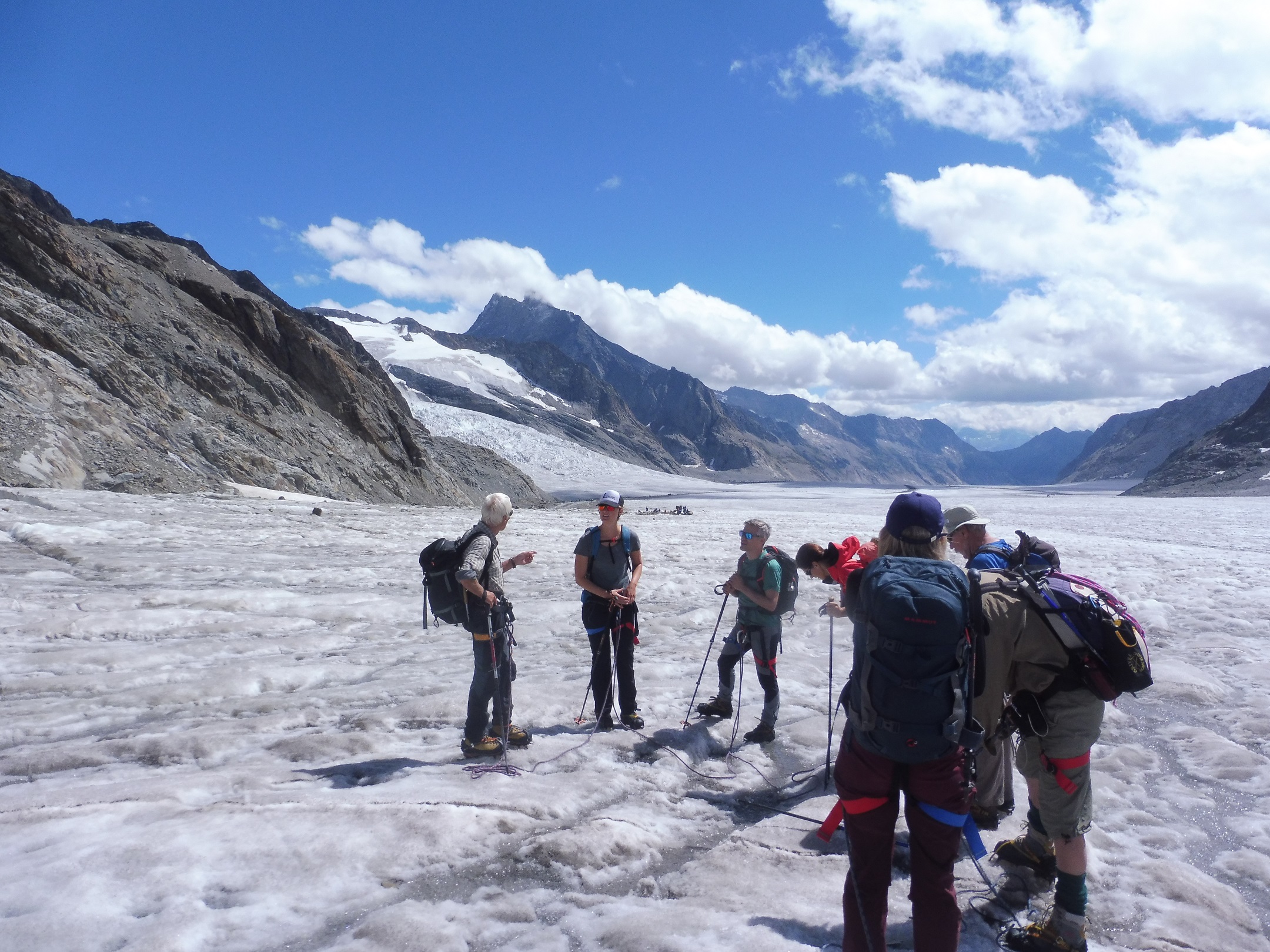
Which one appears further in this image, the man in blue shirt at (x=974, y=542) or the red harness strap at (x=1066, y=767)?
the man in blue shirt at (x=974, y=542)

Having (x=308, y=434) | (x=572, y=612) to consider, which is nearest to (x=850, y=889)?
(x=572, y=612)

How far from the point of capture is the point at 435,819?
4.05 meters

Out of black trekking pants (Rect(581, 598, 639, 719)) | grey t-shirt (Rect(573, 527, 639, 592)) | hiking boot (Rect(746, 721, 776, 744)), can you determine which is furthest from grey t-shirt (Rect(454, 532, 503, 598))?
hiking boot (Rect(746, 721, 776, 744))

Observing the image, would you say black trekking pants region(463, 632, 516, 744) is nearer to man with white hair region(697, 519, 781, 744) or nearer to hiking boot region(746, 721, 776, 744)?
man with white hair region(697, 519, 781, 744)

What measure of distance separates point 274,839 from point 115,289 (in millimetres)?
46166

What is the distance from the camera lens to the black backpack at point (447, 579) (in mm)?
4922

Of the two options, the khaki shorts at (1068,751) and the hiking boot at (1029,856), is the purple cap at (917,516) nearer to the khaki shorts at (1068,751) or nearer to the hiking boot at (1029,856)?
the khaki shorts at (1068,751)

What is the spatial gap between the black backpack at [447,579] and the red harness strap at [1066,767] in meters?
3.54

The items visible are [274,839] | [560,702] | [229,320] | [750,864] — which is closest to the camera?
[274,839]

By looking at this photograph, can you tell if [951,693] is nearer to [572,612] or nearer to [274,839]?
[274,839]

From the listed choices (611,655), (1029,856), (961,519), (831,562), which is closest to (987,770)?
(1029,856)

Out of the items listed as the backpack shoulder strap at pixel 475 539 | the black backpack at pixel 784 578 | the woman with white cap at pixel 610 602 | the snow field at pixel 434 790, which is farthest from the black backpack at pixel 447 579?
the black backpack at pixel 784 578

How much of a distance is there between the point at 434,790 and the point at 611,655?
1.87 m

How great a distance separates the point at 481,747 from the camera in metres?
5.23
